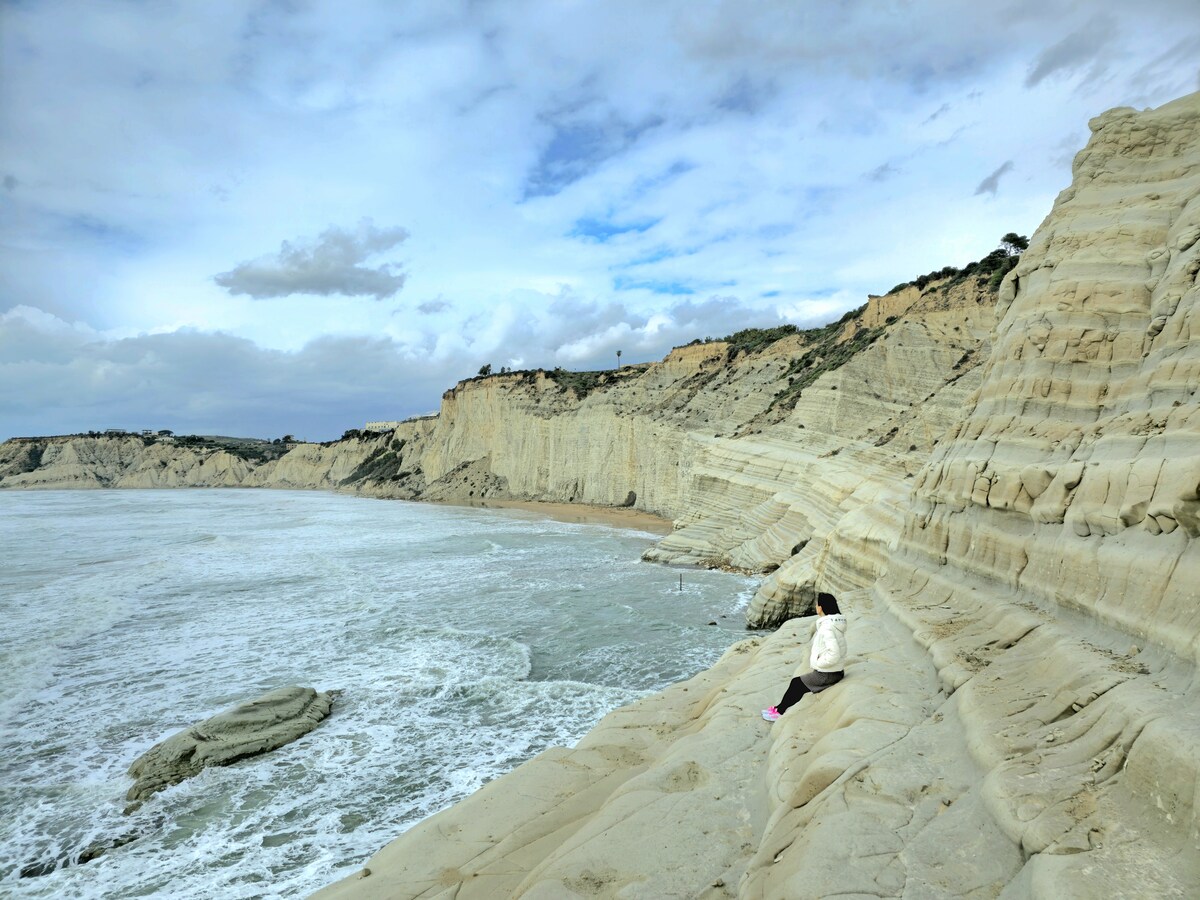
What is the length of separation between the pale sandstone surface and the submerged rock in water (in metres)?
4.23

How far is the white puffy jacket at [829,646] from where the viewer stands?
6.09 metres

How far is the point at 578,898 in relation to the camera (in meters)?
3.91

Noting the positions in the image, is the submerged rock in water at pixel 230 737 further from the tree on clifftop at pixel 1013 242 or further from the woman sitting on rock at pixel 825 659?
the tree on clifftop at pixel 1013 242

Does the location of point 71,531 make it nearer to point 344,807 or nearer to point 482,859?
point 344,807

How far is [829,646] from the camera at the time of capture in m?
6.11

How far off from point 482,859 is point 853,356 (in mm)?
30050

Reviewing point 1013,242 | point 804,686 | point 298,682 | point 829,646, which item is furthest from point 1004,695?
point 1013,242

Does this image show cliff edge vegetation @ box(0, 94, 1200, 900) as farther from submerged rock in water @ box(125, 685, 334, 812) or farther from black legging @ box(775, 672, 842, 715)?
submerged rock in water @ box(125, 685, 334, 812)

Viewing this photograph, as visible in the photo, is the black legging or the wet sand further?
the wet sand

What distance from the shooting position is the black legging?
20.1 ft

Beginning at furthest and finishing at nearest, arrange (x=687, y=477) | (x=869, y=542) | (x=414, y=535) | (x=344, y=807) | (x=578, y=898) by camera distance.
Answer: (x=687, y=477) < (x=414, y=535) < (x=869, y=542) < (x=344, y=807) < (x=578, y=898)

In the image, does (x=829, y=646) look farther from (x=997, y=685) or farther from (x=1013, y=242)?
(x=1013, y=242)

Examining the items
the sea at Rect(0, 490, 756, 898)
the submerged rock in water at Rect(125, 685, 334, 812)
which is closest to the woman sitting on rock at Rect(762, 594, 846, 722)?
the sea at Rect(0, 490, 756, 898)

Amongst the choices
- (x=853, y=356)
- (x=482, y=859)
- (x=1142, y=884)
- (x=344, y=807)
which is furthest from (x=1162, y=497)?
(x=853, y=356)
